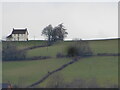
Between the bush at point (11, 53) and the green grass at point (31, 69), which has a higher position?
the bush at point (11, 53)

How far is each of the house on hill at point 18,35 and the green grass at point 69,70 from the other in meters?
0.32

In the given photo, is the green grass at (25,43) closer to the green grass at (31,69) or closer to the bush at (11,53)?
the bush at (11,53)

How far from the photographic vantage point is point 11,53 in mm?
3059

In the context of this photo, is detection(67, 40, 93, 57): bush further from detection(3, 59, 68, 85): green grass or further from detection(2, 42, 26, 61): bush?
detection(2, 42, 26, 61): bush

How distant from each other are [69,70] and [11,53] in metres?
0.79

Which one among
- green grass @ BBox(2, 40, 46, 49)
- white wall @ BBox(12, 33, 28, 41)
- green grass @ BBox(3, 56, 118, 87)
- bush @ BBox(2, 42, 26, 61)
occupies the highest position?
white wall @ BBox(12, 33, 28, 41)

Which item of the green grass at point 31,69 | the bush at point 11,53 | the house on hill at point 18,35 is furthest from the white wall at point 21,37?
the green grass at point 31,69

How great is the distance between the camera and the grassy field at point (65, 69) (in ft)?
9.85

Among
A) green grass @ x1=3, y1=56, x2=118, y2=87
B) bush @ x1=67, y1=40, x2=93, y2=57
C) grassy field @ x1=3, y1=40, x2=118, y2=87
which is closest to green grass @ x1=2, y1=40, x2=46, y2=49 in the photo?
grassy field @ x1=3, y1=40, x2=118, y2=87

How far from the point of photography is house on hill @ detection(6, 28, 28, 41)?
2914mm

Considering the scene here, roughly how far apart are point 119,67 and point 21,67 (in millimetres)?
1275

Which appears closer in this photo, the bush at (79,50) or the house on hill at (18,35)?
the house on hill at (18,35)

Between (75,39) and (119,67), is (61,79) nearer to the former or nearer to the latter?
(75,39)

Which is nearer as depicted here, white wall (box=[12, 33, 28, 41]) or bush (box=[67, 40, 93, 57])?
white wall (box=[12, 33, 28, 41])
